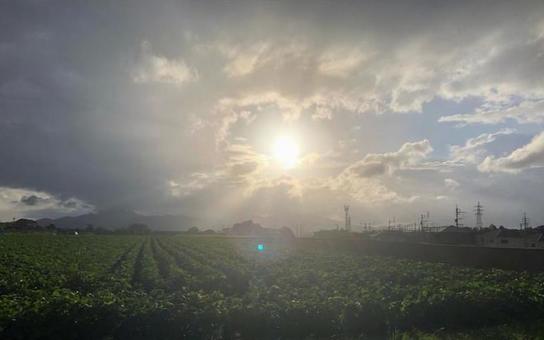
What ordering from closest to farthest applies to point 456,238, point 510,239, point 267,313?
point 267,313 < point 510,239 < point 456,238

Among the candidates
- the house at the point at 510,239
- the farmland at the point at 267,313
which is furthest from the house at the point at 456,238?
the farmland at the point at 267,313

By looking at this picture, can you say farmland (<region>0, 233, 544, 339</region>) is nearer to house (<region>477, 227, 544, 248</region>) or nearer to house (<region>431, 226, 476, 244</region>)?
house (<region>477, 227, 544, 248</region>)

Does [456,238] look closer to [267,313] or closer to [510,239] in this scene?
[510,239]

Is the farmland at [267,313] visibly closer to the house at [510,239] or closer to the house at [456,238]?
the house at [510,239]

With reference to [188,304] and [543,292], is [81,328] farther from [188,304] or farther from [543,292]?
[543,292]

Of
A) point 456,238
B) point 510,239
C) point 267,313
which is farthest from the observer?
point 456,238

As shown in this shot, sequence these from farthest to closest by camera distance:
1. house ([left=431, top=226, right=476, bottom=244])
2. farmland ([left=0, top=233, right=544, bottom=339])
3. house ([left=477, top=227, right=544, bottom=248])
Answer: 1. house ([left=431, top=226, right=476, bottom=244])
2. house ([left=477, top=227, right=544, bottom=248])
3. farmland ([left=0, top=233, right=544, bottom=339])

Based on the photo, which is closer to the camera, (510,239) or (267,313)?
(267,313)

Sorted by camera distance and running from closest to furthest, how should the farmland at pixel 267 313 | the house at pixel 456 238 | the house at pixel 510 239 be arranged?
the farmland at pixel 267 313 < the house at pixel 510 239 < the house at pixel 456 238

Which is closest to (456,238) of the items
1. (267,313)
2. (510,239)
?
(510,239)

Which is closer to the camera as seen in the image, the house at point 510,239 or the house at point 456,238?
the house at point 510,239

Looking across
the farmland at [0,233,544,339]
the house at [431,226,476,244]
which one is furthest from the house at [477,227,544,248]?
the farmland at [0,233,544,339]

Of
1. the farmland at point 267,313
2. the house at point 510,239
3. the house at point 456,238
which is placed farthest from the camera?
the house at point 456,238

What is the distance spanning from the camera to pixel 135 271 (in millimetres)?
33906
